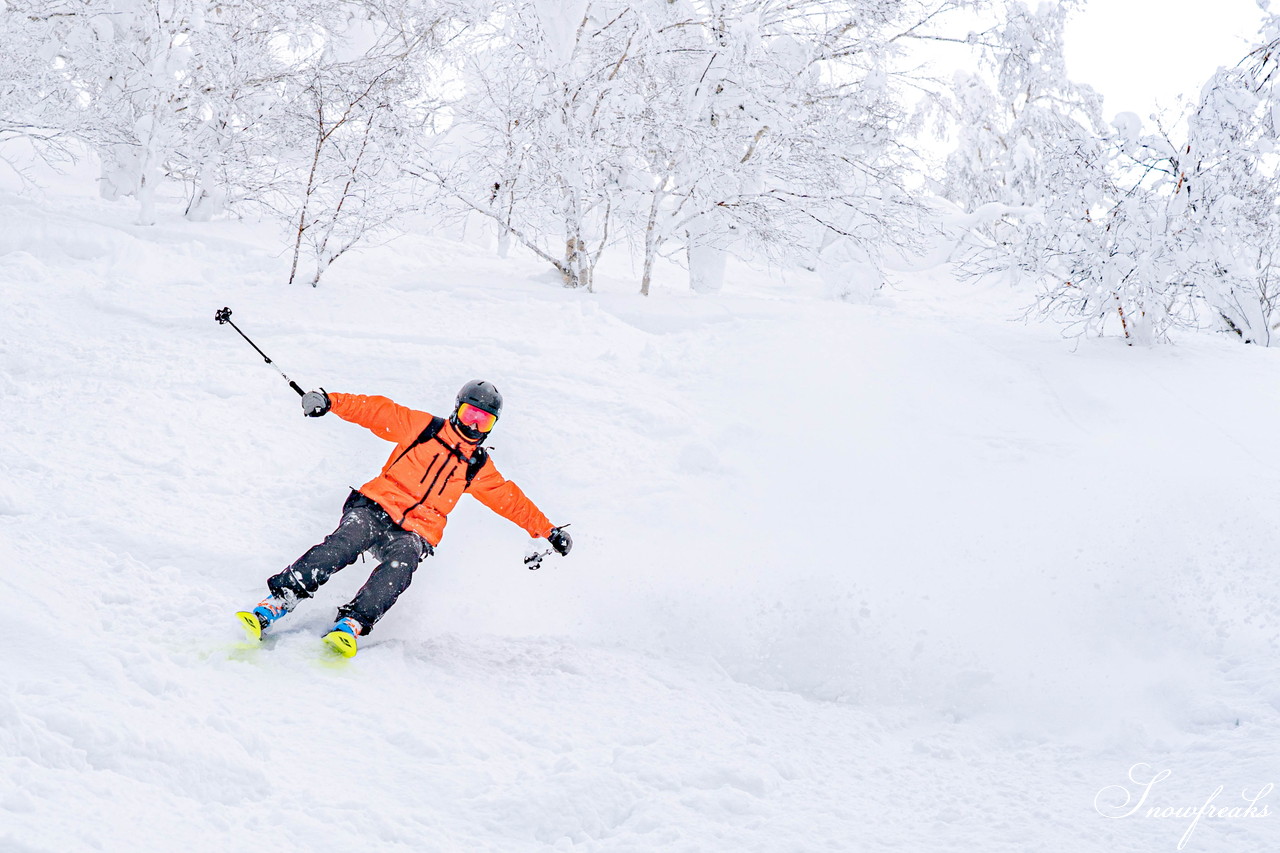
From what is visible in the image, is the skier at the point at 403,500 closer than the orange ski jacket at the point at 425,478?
Yes

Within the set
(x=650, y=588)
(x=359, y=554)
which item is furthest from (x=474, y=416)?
(x=650, y=588)

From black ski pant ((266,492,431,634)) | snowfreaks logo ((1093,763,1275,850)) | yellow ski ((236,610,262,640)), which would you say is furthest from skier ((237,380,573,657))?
snowfreaks logo ((1093,763,1275,850))

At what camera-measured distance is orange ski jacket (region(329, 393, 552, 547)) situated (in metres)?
4.30

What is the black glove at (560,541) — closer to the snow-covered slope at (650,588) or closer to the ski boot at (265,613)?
the snow-covered slope at (650,588)

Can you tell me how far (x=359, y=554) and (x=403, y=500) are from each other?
343 mm

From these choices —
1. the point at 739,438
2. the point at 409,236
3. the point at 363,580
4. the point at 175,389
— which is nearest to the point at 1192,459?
the point at 739,438

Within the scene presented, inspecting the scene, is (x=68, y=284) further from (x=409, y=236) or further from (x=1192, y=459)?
(x=1192, y=459)

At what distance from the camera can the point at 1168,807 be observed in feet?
9.90

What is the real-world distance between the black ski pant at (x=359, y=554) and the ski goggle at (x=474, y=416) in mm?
616

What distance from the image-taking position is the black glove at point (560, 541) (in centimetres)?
438

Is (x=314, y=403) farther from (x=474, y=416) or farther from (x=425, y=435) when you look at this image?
(x=474, y=416)

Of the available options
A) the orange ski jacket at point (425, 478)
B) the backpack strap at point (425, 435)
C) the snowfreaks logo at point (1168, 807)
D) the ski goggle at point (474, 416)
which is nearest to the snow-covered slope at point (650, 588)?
the snowfreaks logo at point (1168, 807)

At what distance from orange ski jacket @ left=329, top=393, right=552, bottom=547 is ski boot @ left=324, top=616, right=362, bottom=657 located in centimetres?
66

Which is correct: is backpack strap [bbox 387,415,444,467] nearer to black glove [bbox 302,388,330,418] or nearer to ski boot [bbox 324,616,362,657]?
black glove [bbox 302,388,330,418]
